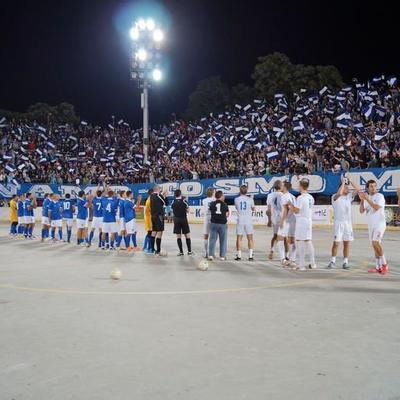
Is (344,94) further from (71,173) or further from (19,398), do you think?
(19,398)

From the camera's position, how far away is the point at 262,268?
41.8 feet

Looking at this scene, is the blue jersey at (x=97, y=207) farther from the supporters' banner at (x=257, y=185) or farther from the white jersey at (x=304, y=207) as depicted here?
the supporters' banner at (x=257, y=185)

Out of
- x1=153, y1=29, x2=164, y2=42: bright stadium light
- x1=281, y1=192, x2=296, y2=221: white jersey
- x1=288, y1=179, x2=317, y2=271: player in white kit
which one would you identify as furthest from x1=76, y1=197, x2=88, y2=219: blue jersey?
x1=153, y1=29, x2=164, y2=42: bright stadium light

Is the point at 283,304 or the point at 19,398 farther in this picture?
the point at 283,304

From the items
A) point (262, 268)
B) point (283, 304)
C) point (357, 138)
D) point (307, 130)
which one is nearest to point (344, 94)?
point (307, 130)

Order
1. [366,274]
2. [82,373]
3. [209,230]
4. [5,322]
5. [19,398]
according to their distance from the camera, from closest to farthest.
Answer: [19,398] → [82,373] → [5,322] → [366,274] → [209,230]

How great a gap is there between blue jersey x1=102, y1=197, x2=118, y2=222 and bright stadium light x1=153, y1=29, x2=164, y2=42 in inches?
683

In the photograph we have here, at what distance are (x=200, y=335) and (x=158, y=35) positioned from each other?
2867 cm

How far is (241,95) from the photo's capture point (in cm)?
6291

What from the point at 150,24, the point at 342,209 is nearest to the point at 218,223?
the point at 342,209

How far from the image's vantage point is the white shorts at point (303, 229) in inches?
477

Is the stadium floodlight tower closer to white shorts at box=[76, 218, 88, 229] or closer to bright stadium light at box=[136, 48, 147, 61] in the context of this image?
bright stadium light at box=[136, 48, 147, 61]

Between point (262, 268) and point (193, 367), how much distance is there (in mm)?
7851

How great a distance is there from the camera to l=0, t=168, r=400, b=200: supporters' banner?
2692cm
